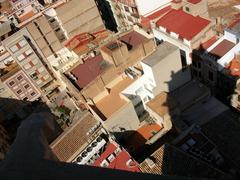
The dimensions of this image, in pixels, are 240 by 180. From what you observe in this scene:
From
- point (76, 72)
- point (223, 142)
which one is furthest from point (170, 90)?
point (76, 72)

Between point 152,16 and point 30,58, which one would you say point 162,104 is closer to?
point 152,16

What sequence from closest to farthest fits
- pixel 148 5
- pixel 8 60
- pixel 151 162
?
pixel 151 162, pixel 148 5, pixel 8 60

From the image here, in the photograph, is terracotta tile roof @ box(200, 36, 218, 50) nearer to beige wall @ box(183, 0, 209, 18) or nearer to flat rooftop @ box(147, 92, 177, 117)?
beige wall @ box(183, 0, 209, 18)

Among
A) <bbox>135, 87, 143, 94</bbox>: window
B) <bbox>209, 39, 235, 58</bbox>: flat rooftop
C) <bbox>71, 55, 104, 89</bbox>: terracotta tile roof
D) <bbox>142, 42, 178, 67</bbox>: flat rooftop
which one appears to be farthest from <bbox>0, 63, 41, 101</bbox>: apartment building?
<bbox>209, 39, 235, 58</bbox>: flat rooftop

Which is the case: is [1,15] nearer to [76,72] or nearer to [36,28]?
[36,28]

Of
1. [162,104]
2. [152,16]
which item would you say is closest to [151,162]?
[162,104]

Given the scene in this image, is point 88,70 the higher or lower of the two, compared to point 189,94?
higher
